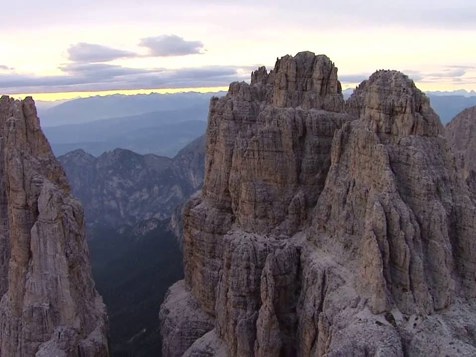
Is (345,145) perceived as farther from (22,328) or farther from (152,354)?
(152,354)

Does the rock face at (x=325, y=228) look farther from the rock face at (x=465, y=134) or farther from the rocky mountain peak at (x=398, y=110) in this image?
the rock face at (x=465, y=134)

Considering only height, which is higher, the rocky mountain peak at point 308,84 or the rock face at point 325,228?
the rocky mountain peak at point 308,84

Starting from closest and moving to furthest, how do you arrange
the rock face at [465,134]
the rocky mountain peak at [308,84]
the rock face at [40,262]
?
the rock face at [40,262] < the rocky mountain peak at [308,84] < the rock face at [465,134]

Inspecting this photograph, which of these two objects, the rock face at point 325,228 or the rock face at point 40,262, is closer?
the rock face at point 325,228

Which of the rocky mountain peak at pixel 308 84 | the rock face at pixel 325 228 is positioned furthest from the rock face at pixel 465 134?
the rock face at pixel 325 228

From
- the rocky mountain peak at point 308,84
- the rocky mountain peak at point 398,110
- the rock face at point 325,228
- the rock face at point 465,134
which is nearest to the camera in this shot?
the rock face at point 325,228

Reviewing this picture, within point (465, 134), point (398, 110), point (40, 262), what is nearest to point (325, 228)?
point (398, 110)

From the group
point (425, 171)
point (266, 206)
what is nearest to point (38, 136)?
point (266, 206)

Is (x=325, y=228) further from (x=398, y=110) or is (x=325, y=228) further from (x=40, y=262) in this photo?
(x=40, y=262)
